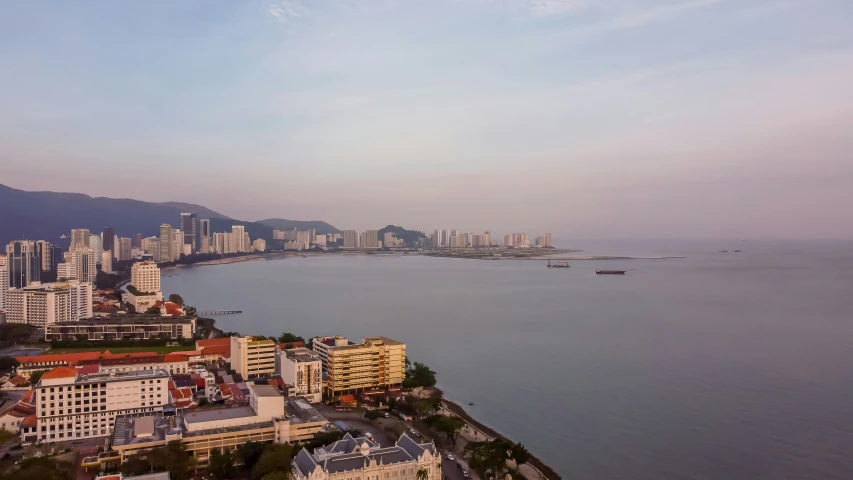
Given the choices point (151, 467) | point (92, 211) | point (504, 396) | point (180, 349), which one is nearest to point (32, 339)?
point (180, 349)

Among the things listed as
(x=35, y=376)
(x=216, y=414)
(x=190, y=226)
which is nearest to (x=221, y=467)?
(x=216, y=414)

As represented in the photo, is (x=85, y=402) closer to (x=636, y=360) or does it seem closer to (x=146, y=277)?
(x=636, y=360)

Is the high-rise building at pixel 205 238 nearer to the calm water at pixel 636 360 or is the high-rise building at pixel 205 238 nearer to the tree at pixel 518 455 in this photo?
the calm water at pixel 636 360

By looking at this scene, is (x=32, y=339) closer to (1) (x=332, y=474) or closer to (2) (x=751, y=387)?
(1) (x=332, y=474)

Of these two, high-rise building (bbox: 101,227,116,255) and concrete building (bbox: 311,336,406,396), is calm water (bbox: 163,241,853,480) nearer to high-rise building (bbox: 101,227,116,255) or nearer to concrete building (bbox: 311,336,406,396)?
concrete building (bbox: 311,336,406,396)

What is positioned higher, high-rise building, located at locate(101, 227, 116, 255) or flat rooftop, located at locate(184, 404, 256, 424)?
high-rise building, located at locate(101, 227, 116, 255)

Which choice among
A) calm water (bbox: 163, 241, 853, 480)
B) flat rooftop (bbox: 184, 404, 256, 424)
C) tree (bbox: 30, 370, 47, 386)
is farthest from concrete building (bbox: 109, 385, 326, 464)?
tree (bbox: 30, 370, 47, 386)
